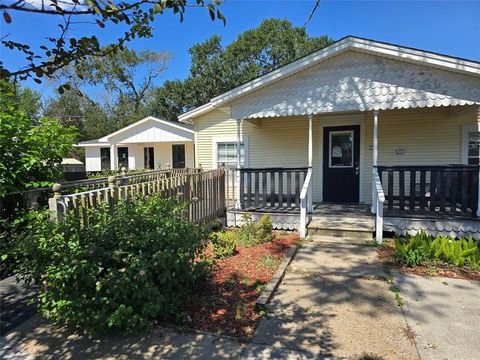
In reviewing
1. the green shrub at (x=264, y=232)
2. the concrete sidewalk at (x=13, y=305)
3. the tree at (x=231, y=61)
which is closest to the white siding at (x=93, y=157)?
the tree at (x=231, y=61)

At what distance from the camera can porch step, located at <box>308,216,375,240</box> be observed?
6445 millimetres

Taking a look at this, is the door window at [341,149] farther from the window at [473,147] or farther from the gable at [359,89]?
the window at [473,147]

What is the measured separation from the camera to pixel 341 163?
8.89 m

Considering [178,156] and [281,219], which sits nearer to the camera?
[281,219]

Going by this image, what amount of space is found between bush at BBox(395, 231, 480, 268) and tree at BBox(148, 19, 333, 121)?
2758cm

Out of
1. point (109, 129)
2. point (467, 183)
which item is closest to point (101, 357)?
point (467, 183)

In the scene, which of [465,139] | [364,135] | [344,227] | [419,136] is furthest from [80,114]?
[465,139]

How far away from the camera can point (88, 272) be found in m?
2.80

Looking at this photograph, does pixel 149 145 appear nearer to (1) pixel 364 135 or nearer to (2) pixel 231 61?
(1) pixel 364 135

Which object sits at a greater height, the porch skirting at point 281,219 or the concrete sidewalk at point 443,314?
the porch skirting at point 281,219

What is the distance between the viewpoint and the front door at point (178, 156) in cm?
1975

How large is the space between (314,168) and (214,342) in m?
6.80

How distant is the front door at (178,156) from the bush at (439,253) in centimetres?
1589

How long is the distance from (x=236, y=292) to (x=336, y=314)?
3.98 feet
